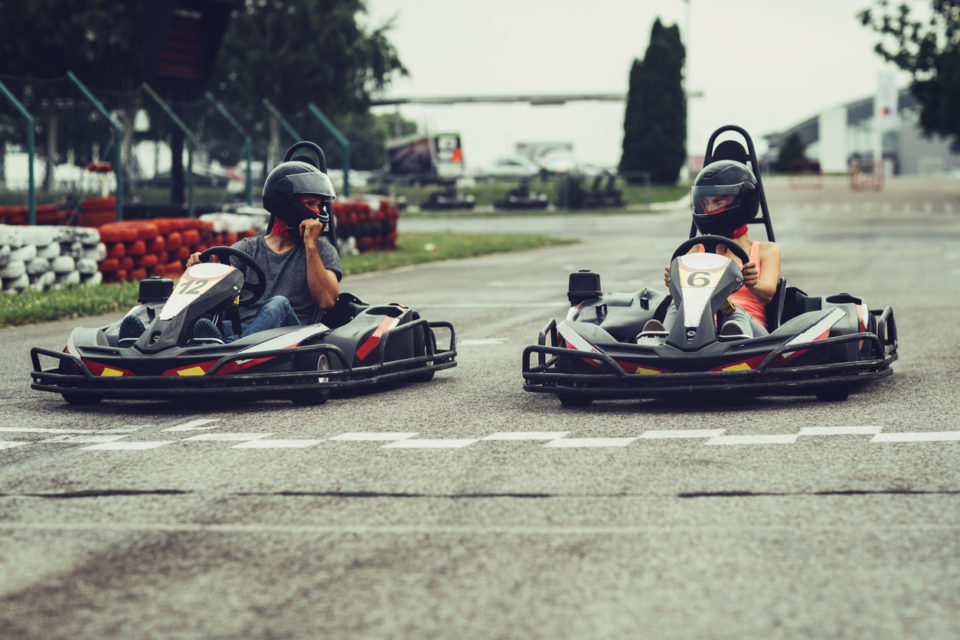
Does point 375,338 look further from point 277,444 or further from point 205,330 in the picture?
point 277,444

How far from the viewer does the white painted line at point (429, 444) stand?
19.3ft

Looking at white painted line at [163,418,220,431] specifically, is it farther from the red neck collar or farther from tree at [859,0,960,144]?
tree at [859,0,960,144]

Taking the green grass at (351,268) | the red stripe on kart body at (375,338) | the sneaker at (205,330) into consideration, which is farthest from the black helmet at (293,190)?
the green grass at (351,268)

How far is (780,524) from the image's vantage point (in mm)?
4312

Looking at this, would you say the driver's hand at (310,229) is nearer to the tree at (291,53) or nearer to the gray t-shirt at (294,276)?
the gray t-shirt at (294,276)

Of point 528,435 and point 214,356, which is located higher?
point 214,356

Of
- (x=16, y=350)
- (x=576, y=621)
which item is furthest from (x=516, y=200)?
(x=576, y=621)

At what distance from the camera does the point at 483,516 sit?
14.8 ft

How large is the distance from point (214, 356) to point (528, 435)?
1718mm

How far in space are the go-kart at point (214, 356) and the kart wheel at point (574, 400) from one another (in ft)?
3.39

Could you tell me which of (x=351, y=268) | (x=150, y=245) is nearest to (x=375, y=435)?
(x=150, y=245)

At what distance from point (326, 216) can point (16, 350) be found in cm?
351

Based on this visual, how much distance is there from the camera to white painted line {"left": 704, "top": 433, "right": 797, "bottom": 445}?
229 inches

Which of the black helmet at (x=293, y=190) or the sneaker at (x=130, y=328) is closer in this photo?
the sneaker at (x=130, y=328)
